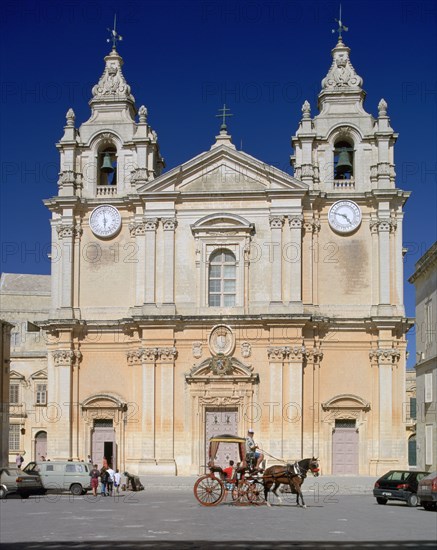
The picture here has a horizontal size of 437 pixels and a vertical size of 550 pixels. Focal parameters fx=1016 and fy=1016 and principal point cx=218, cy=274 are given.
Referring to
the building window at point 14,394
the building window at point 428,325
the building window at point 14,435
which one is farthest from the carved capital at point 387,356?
the building window at point 14,394

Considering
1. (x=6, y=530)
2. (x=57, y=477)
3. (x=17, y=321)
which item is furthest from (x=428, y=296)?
(x=17, y=321)

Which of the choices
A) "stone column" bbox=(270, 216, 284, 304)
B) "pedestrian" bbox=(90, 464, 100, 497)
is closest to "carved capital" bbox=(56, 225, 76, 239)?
"stone column" bbox=(270, 216, 284, 304)

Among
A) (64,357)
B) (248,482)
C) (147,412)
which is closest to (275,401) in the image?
(147,412)

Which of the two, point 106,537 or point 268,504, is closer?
point 106,537

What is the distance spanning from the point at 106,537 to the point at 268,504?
9.30 m

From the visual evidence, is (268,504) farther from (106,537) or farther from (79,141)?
(79,141)

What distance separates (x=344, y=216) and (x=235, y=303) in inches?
240

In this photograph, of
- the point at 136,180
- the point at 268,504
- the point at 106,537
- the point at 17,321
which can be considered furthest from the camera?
the point at 17,321

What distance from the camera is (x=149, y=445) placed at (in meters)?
42.8

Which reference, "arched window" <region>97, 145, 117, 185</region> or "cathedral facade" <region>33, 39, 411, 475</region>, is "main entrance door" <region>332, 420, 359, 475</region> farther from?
"arched window" <region>97, 145, 117, 185</region>

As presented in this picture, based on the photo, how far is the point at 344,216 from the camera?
44312 mm

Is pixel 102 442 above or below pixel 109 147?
below

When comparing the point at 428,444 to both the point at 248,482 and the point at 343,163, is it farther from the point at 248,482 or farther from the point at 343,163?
the point at 248,482

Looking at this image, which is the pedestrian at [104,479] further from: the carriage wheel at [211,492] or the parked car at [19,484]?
the carriage wheel at [211,492]
